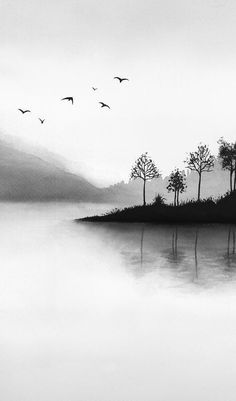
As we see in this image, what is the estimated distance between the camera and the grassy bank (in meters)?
83.2

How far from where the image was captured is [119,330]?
19531 mm

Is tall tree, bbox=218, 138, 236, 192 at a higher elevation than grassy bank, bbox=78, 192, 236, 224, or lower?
higher

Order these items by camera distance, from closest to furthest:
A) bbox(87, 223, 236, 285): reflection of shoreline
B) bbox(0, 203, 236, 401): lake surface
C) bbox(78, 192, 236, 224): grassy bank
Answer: bbox(0, 203, 236, 401): lake surface → bbox(87, 223, 236, 285): reflection of shoreline → bbox(78, 192, 236, 224): grassy bank

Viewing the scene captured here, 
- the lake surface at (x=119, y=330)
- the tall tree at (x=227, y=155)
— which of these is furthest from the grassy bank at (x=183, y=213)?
the lake surface at (x=119, y=330)

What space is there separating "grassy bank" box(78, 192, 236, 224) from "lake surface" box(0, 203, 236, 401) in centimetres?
4391

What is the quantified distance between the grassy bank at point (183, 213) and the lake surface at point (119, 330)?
144 ft

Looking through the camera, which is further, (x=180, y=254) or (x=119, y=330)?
(x=180, y=254)

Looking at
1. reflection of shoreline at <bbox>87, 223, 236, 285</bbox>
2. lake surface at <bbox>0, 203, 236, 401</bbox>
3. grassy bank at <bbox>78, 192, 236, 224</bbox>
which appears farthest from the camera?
grassy bank at <bbox>78, 192, 236, 224</bbox>

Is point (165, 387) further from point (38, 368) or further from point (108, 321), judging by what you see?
point (108, 321)

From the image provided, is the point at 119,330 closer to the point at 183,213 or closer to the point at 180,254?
the point at 180,254

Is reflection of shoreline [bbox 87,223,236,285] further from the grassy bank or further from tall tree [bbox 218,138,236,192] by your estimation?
tall tree [bbox 218,138,236,192]

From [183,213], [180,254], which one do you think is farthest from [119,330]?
[183,213]

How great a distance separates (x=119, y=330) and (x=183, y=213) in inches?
2605

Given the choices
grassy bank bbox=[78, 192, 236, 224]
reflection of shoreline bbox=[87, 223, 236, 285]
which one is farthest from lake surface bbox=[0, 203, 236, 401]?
grassy bank bbox=[78, 192, 236, 224]
